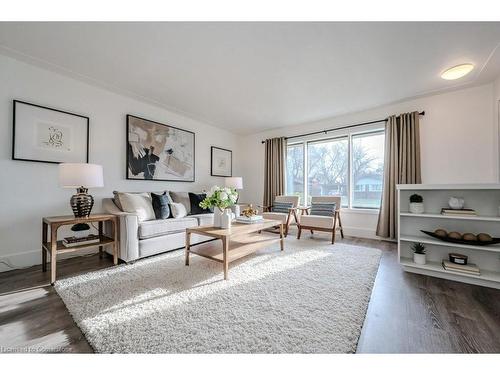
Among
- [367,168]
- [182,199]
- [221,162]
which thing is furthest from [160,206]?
[367,168]

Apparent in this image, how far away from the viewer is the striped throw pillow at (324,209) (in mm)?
3568

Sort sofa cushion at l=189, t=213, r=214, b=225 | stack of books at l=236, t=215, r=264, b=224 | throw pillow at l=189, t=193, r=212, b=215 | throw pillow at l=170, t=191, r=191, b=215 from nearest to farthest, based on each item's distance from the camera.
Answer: stack of books at l=236, t=215, r=264, b=224 → sofa cushion at l=189, t=213, r=214, b=225 → throw pillow at l=170, t=191, r=191, b=215 → throw pillow at l=189, t=193, r=212, b=215

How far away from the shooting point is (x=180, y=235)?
2.80m

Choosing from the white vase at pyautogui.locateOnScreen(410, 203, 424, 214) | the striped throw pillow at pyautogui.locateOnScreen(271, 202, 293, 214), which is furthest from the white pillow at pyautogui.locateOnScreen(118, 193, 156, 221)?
the white vase at pyautogui.locateOnScreen(410, 203, 424, 214)

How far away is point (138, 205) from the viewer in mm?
2682

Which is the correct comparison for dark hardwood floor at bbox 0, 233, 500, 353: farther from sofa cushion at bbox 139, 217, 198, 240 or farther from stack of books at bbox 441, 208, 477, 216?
sofa cushion at bbox 139, 217, 198, 240

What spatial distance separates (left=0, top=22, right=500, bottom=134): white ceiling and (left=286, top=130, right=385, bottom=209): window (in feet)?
2.85

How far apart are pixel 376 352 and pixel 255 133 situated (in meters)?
4.70

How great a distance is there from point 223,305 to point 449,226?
8.15ft

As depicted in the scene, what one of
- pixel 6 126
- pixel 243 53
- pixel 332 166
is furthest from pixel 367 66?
pixel 6 126

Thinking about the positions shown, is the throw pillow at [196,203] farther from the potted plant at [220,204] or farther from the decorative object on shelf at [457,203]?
the decorative object on shelf at [457,203]

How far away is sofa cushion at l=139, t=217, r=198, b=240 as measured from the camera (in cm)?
243

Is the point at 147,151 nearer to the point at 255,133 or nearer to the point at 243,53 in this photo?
the point at 243,53

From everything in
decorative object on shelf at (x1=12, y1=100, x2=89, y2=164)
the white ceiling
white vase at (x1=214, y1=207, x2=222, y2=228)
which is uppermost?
the white ceiling
